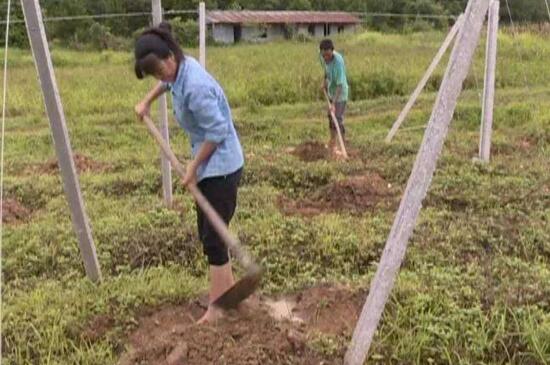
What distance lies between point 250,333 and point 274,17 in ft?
66.5

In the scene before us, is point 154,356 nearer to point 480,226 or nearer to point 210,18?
point 480,226

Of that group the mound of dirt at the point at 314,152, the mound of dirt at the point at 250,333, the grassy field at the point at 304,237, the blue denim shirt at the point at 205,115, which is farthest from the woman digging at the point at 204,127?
the mound of dirt at the point at 314,152

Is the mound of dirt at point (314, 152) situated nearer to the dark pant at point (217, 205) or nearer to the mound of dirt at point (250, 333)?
the mound of dirt at point (250, 333)

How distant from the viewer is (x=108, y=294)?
386 centimetres

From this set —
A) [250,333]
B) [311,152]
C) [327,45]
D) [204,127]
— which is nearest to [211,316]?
[250,333]

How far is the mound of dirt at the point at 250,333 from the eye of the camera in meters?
3.14

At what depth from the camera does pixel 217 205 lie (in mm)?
3537

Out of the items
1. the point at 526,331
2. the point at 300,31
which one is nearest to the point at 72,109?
the point at 526,331

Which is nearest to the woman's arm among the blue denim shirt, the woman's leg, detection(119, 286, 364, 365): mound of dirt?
the blue denim shirt

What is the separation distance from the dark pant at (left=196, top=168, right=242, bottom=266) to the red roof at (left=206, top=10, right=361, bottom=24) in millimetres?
14047

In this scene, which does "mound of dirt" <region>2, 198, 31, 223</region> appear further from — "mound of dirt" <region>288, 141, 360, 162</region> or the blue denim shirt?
"mound of dirt" <region>288, 141, 360, 162</region>

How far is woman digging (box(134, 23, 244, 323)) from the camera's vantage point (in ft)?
10.6

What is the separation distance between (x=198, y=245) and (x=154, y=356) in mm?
1555

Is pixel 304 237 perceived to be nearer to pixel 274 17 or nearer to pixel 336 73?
pixel 336 73
